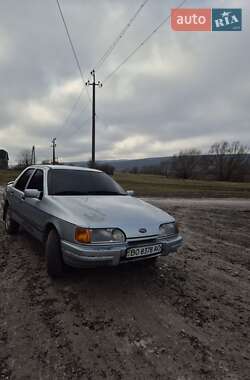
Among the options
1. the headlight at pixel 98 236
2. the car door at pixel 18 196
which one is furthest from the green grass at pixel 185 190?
the headlight at pixel 98 236

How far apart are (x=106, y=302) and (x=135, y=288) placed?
54 centimetres

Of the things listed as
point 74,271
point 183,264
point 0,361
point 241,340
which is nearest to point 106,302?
point 74,271

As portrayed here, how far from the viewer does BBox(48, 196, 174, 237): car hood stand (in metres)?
3.27

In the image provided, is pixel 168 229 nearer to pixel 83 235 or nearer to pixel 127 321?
pixel 83 235

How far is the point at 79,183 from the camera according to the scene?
4.62 meters

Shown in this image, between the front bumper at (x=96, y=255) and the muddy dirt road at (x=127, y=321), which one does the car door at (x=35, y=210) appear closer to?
the muddy dirt road at (x=127, y=321)

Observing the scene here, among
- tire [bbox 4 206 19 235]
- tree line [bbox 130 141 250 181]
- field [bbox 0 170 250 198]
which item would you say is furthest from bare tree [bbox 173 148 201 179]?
tire [bbox 4 206 19 235]

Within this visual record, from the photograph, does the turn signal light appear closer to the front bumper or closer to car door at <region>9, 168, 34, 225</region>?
the front bumper

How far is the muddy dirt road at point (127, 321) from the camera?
2188 mm

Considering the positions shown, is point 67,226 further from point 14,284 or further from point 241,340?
point 241,340

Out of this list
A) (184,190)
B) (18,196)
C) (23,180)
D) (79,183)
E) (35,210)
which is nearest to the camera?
(35,210)

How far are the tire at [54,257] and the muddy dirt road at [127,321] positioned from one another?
0.57 feet

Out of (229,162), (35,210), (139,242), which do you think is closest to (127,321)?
(139,242)

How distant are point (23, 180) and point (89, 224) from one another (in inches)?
122
